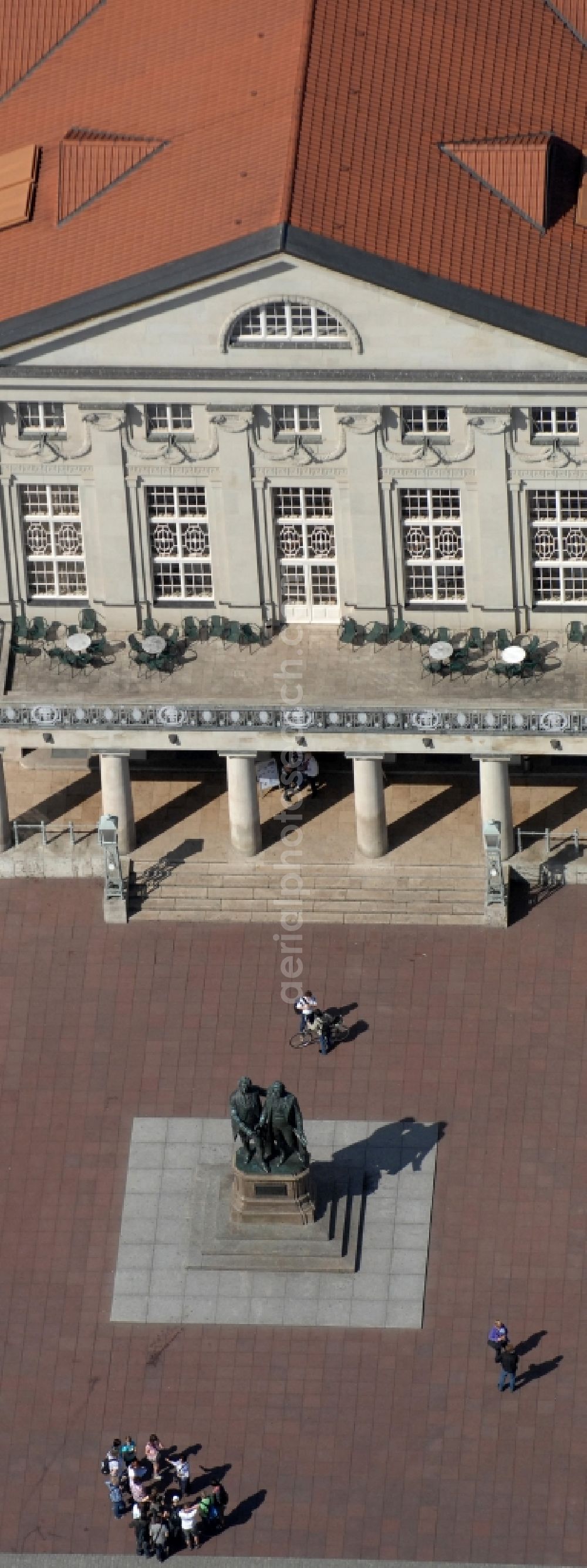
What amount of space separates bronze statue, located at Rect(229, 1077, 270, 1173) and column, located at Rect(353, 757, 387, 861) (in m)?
12.0

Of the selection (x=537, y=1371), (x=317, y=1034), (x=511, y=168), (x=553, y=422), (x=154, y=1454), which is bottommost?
(x=154, y=1454)

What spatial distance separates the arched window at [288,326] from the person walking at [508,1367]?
2595 centimetres

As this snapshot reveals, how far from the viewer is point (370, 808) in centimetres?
12681

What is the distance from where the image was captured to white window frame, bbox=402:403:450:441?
402 feet

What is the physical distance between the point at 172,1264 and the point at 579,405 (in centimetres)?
2428

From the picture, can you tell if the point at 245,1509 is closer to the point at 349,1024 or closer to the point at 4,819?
the point at 349,1024

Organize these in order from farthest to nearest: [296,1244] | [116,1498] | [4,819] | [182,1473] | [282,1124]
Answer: [4,819] → [296,1244] → [282,1124] → [116,1498] → [182,1473]

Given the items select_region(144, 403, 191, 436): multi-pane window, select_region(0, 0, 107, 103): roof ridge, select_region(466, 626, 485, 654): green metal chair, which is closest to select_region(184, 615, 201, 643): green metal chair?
select_region(144, 403, 191, 436): multi-pane window

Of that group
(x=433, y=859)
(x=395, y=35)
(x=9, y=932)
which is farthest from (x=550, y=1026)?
(x=395, y=35)

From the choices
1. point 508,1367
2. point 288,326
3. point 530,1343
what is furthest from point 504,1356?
point 288,326

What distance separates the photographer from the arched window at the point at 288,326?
395 ft

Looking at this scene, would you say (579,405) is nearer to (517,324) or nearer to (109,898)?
(517,324)

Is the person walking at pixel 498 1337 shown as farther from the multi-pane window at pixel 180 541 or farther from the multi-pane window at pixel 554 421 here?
the multi-pane window at pixel 554 421

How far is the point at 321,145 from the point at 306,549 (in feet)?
36.2
